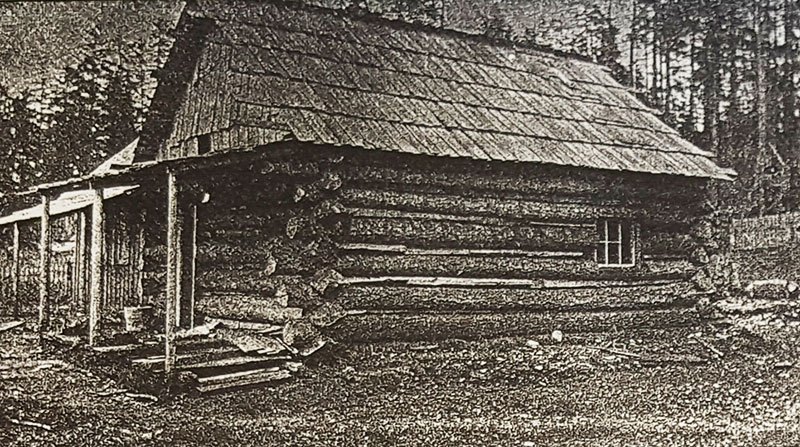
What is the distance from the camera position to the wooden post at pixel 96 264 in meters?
2.51

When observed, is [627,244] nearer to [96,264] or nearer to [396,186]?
[396,186]

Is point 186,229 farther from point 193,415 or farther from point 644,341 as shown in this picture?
point 644,341

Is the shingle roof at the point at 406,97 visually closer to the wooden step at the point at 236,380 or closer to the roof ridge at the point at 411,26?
the roof ridge at the point at 411,26

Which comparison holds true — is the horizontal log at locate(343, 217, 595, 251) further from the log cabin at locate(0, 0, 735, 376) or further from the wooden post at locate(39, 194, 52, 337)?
the wooden post at locate(39, 194, 52, 337)

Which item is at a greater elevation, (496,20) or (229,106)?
(496,20)

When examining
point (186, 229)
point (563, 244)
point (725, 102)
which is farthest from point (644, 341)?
point (186, 229)

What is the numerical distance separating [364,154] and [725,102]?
1.15 metres

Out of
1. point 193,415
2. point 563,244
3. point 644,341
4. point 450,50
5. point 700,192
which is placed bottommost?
point 193,415

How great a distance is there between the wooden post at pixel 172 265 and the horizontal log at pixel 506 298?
520mm

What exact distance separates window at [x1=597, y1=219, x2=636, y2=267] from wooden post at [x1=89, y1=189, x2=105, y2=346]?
161cm

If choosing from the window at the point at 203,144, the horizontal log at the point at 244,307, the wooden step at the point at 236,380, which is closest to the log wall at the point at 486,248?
the horizontal log at the point at 244,307

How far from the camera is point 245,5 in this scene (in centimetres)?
256

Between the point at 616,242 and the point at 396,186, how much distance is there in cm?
75

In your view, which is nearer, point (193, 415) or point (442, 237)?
point (193, 415)
